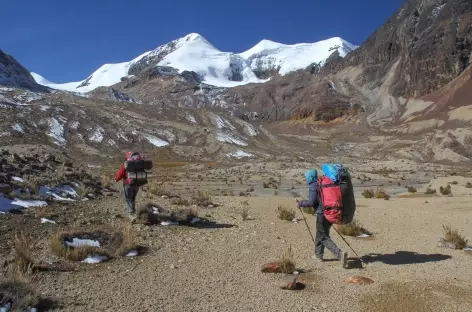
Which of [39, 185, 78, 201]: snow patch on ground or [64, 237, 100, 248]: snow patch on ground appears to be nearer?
[64, 237, 100, 248]: snow patch on ground

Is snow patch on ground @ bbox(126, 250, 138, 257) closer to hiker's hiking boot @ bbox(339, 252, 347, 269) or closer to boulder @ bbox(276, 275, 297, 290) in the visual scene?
boulder @ bbox(276, 275, 297, 290)

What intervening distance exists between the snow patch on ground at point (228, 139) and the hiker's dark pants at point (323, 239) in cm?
7455

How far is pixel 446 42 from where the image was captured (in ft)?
402

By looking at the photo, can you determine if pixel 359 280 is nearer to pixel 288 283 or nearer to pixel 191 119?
pixel 288 283

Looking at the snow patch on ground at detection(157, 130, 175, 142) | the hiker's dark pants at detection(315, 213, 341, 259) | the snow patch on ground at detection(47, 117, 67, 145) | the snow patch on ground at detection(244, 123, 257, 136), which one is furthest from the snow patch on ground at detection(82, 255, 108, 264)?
the snow patch on ground at detection(244, 123, 257, 136)

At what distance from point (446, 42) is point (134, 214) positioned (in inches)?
5067

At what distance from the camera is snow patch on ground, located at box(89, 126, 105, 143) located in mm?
76031

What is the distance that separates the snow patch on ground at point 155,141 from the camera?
8125 cm

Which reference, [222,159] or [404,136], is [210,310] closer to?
[222,159]

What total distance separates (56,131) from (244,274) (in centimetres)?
7222

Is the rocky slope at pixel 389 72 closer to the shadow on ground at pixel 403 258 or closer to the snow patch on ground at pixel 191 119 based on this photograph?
the snow patch on ground at pixel 191 119

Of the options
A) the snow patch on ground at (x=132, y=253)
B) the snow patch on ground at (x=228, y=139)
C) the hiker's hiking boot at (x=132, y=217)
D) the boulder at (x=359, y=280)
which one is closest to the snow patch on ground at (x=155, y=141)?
the snow patch on ground at (x=228, y=139)

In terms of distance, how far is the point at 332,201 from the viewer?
309 inches

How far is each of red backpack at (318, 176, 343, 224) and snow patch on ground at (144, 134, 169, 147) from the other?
244ft
